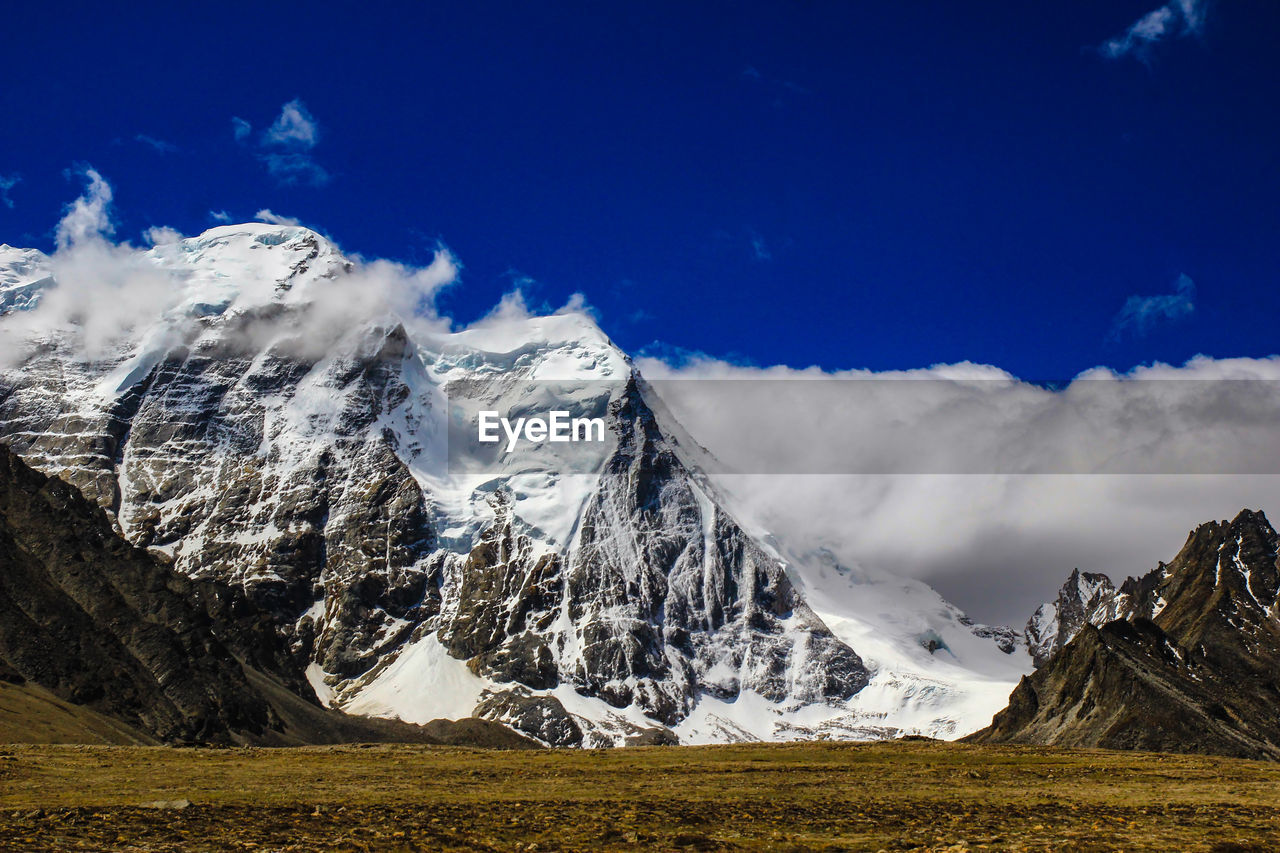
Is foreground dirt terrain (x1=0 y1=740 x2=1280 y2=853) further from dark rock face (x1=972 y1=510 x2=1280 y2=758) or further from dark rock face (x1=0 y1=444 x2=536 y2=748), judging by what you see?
dark rock face (x1=0 y1=444 x2=536 y2=748)

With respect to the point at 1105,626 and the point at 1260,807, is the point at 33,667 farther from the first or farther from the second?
the point at 1105,626

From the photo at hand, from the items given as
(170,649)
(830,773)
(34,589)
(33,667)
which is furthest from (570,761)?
(170,649)

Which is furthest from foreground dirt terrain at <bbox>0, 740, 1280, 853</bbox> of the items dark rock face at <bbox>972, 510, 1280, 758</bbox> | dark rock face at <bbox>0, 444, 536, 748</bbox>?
dark rock face at <bbox>0, 444, 536, 748</bbox>

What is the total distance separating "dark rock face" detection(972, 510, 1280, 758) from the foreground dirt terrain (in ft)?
248

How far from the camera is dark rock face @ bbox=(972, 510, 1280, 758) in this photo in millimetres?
135000

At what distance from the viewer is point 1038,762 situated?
62.9m

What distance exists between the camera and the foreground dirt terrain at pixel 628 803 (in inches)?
1129

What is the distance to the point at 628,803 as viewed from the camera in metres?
39.0

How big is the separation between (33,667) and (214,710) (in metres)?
34.1

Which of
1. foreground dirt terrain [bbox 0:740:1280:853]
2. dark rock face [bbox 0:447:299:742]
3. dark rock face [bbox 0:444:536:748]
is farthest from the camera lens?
dark rock face [bbox 0:447:299:742]

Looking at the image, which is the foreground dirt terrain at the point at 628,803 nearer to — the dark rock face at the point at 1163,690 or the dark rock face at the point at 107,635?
the dark rock face at the point at 1163,690

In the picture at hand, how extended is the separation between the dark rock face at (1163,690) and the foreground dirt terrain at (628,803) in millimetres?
75495

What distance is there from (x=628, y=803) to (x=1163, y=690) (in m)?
128

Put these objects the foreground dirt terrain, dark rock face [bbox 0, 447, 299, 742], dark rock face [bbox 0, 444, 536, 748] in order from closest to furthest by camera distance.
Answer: the foreground dirt terrain → dark rock face [bbox 0, 444, 536, 748] → dark rock face [bbox 0, 447, 299, 742]
